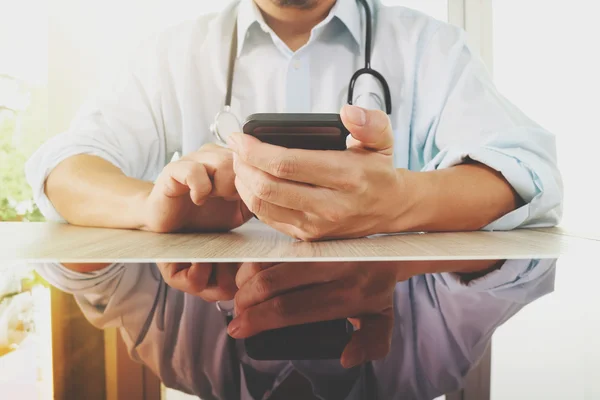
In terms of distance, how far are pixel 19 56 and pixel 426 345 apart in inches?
85.5

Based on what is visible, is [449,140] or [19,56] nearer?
[449,140]

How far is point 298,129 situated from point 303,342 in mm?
259

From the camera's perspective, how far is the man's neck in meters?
1.04

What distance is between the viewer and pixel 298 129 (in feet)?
1.28

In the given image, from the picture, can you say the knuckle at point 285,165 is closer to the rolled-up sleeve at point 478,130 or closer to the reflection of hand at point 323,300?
the reflection of hand at point 323,300

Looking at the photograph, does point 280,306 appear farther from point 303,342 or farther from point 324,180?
point 324,180

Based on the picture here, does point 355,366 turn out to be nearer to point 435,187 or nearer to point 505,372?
point 505,372

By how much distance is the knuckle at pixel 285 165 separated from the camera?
15.0 inches

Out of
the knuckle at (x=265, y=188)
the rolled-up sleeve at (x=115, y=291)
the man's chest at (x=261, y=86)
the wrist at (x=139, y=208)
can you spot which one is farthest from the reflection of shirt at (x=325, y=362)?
the man's chest at (x=261, y=86)

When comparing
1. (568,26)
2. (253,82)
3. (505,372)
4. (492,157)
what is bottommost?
(505,372)

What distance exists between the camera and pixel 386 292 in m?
0.23

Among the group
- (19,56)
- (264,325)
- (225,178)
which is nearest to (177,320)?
(264,325)

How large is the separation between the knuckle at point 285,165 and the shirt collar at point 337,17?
28.9 inches

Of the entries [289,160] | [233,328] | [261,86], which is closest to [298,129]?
[289,160]
